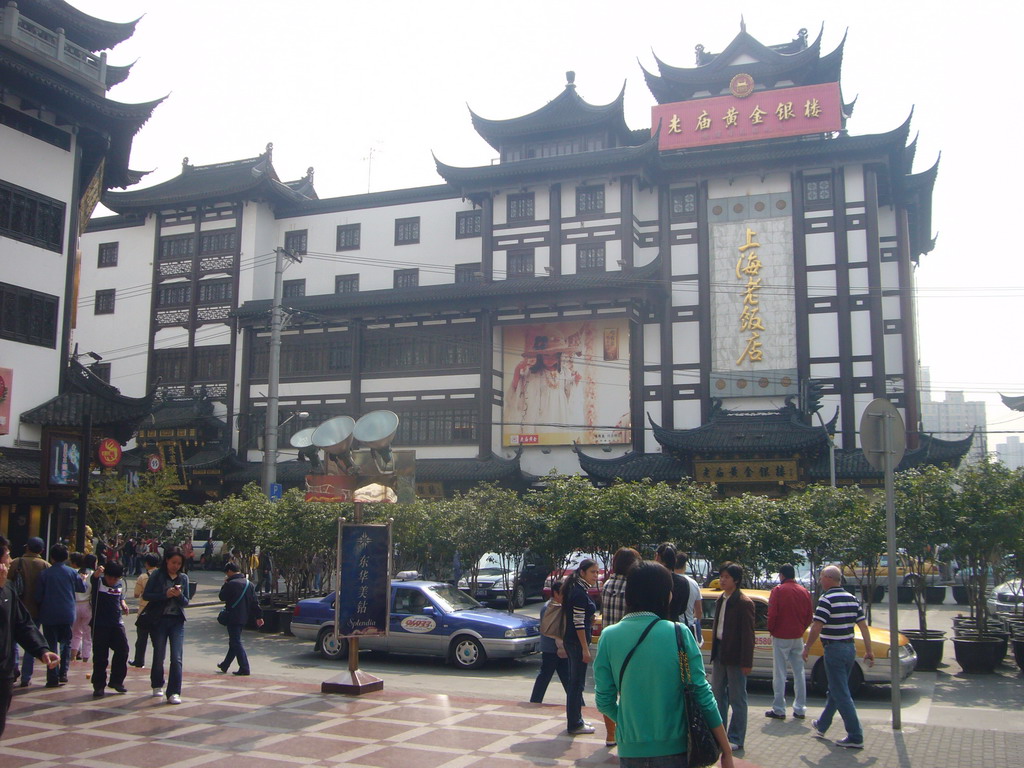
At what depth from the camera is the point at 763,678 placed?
496 inches

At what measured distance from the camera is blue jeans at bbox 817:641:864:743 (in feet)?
28.5

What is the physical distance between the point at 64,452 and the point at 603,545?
11398mm

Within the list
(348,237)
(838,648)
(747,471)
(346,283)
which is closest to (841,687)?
(838,648)

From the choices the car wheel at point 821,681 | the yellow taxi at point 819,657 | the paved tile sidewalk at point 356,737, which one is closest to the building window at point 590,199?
the yellow taxi at point 819,657

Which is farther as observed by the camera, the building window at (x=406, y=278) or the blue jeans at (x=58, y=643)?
the building window at (x=406, y=278)

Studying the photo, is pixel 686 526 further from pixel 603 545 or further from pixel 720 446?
pixel 720 446

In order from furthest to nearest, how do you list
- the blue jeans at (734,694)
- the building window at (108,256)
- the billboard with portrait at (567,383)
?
the building window at (108,256)
the billboard with portrait at (567,383)
the blue jeans at (734,694)

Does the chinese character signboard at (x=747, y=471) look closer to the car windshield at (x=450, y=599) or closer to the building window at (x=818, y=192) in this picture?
the building window at (x=818, y=192)

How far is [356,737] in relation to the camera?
8578 mm

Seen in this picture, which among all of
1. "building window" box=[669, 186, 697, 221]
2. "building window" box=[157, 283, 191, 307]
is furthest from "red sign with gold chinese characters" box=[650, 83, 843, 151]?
"building window" box=[157, 283, 191, 307]

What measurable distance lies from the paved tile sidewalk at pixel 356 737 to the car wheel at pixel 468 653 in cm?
360

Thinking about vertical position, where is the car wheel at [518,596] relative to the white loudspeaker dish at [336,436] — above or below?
below

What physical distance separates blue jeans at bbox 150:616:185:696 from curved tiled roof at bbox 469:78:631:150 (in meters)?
31.8

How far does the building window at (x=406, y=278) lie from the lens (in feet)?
133
